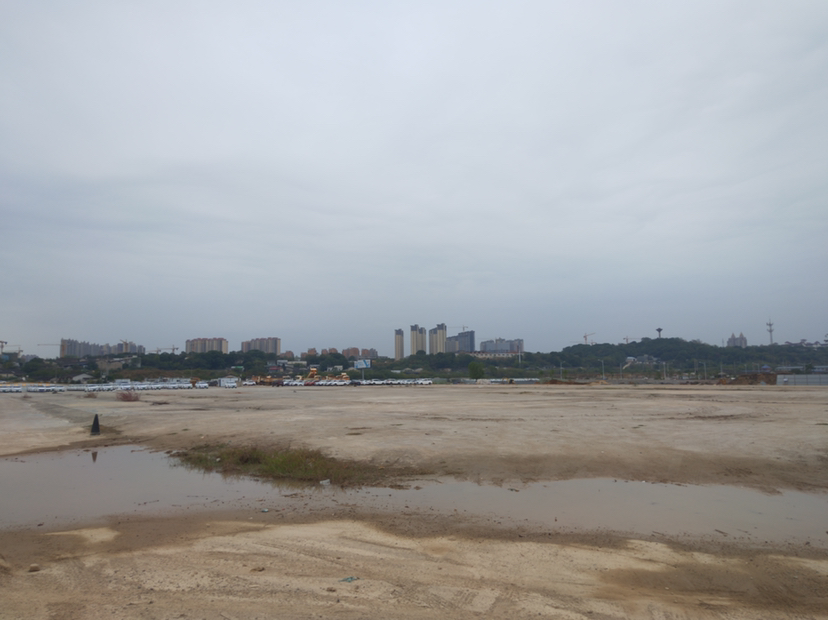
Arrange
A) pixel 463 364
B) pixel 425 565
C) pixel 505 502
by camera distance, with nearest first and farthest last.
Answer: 1. pixel 425 565
2. pixel 505 502
3. pixel 463 364

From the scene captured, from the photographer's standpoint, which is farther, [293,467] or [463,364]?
[463,364]

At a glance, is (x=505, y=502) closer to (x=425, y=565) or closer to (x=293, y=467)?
(x=425, y=565)

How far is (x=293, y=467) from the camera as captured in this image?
45.2 feet

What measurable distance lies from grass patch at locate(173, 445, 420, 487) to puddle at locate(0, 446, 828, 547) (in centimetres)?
76

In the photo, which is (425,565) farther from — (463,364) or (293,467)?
(463,364)

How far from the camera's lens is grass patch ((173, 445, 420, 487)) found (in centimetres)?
1267

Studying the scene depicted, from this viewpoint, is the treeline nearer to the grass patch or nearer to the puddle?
the grass patch

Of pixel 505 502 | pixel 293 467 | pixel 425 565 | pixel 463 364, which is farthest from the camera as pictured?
pixel 463 364

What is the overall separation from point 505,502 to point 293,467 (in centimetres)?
624

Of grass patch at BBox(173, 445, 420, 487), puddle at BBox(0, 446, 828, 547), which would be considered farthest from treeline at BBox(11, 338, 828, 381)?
puddle at BBox(0, 446, 828, 547)

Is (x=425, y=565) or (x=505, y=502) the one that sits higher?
(x=425, y=565)

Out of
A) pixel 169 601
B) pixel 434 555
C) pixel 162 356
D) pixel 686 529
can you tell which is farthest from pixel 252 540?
pixel 162 356

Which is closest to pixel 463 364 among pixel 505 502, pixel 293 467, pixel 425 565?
pixel 293 467

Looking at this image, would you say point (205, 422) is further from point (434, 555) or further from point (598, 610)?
point (598, 610)
